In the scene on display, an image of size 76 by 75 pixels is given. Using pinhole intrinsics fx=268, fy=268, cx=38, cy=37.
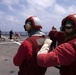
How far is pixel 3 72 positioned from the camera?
9.27 metres

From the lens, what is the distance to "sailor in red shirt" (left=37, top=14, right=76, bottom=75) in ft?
9.57

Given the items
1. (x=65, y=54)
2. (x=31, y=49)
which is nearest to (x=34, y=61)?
(x=31, y=49)

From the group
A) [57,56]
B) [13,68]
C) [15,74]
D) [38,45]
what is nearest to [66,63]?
[57,56]

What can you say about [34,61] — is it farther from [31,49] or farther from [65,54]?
[65,54]

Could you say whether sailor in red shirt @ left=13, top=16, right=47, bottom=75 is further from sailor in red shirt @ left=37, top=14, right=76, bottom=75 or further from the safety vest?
sailor in red shirt @ left=37, top=14, right=76, bottom=75

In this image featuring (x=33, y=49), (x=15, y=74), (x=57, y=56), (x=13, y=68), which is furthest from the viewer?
(x=13, y=68)

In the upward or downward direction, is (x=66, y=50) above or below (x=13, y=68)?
above

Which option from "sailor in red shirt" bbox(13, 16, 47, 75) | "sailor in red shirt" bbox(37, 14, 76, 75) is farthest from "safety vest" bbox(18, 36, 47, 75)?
"sailor in red shirt" bbox(37, 14, 76, 75)

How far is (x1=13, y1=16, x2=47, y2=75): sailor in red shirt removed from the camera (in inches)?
164

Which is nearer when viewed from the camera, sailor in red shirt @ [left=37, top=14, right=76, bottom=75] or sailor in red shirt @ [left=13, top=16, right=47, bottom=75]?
sailor in red shirt @ [left=37, top=14, right=76, bottom=75]

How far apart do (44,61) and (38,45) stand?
1.21 metres

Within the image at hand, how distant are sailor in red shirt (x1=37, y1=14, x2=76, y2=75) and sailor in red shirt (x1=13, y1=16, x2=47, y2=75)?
0.93 meters

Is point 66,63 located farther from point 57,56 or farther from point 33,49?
point 33,49

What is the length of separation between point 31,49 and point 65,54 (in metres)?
1.32
